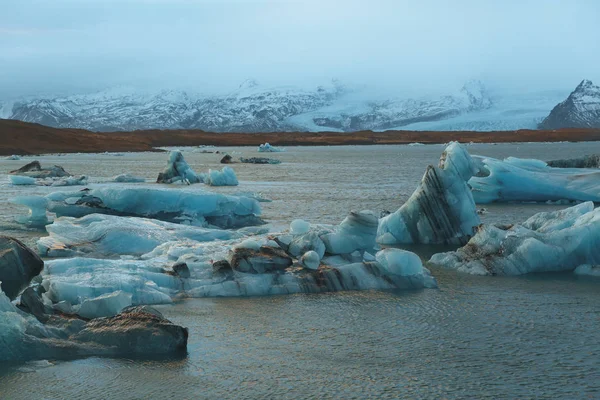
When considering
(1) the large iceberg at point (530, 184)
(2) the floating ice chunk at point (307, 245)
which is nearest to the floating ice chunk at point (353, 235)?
(2) the floating ice chunk at point (307, 245)

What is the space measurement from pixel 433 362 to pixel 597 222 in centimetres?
594

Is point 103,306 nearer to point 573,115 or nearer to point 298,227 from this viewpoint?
point 298,227

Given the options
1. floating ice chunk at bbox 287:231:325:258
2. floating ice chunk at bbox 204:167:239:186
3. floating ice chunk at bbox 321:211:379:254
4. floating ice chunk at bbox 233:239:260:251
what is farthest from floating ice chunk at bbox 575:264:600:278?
floating ice chunk at bbox 204:167:239:186

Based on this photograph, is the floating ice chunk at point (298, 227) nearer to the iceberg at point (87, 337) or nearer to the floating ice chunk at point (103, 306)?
the floating ice chunk at point (103, 306)

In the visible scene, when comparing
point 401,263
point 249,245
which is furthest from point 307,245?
point 401,263

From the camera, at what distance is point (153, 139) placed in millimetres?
106812

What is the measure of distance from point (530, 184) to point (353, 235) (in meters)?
12.4

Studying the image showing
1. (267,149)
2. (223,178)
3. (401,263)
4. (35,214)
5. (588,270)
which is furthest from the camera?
(267,149)

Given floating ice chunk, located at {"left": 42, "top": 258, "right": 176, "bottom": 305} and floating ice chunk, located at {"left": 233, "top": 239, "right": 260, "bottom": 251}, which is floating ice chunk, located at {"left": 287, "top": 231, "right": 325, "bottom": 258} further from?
floating ice chunk, located at {"left": 42, "top": 258, "right": 176, "bottom": 305}

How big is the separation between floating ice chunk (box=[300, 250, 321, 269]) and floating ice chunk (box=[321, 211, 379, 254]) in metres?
0.71

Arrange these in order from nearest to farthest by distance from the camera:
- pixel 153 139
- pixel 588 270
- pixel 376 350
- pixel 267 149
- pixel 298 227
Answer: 1. pixel 376 350
2. pixel 588 270
3. pixel 298 227
4. pixel 267 149
5. pixel 153 139

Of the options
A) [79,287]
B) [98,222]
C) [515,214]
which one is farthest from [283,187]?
[79,287]

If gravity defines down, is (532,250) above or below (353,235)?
below

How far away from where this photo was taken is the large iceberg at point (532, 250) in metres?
12.8
